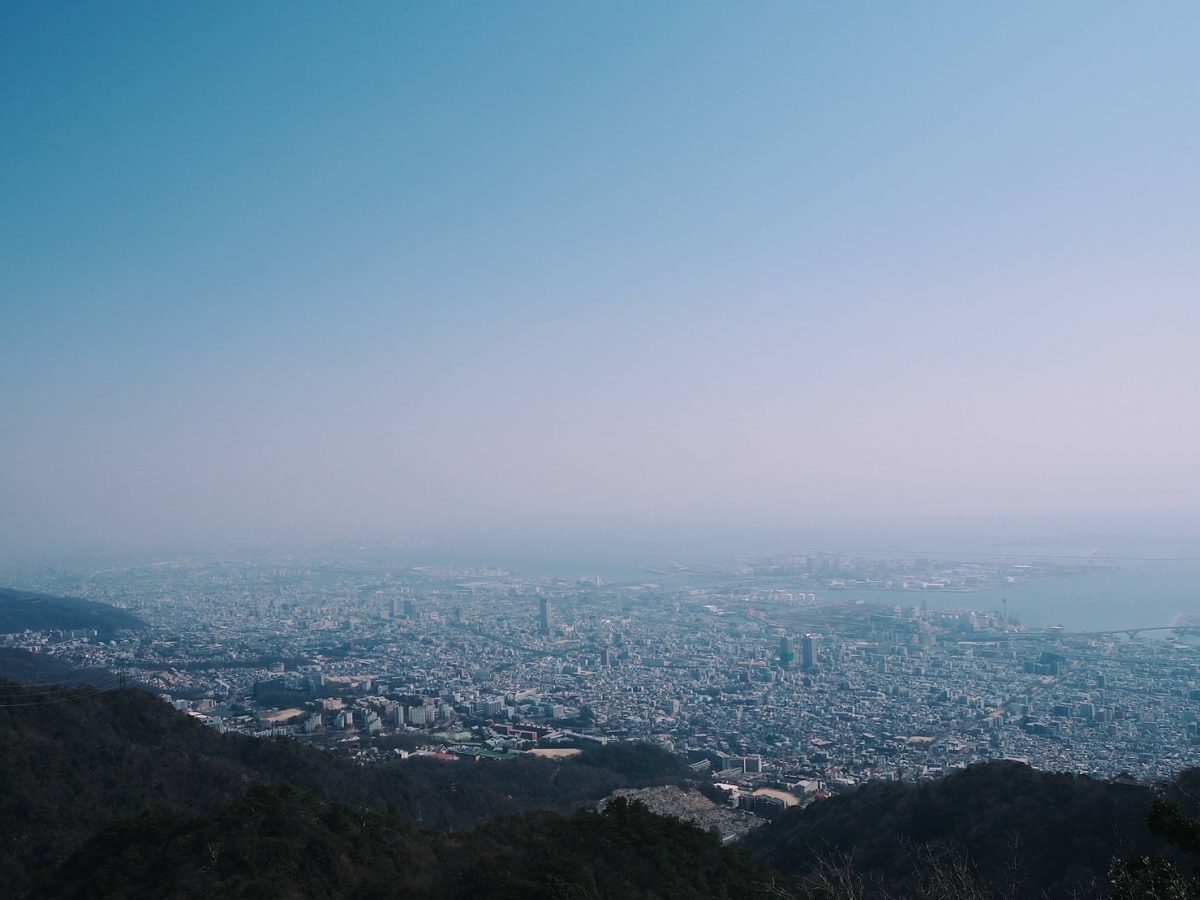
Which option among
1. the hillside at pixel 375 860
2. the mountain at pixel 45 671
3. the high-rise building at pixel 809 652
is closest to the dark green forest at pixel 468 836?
the hillside at pixel 375 860

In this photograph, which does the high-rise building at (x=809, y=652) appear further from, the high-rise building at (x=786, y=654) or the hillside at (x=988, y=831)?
the hillside at (x=988, y=831)

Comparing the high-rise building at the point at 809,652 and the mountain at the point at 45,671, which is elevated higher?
the mountain at the point at 45,671

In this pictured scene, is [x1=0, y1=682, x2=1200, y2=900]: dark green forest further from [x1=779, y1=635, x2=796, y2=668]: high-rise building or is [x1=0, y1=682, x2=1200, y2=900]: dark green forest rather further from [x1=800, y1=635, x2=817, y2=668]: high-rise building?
[x1=800, y1=635, x2=817, y2=668]: high-rise building

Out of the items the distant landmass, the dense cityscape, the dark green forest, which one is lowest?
the dense cityscape

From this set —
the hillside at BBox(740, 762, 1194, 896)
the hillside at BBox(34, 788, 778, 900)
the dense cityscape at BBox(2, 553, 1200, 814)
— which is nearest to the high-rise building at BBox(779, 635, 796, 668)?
the dense cityscape at BBox(2, 553, 1200, 814)

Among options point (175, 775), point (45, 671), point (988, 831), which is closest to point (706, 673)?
point (988, 831)
